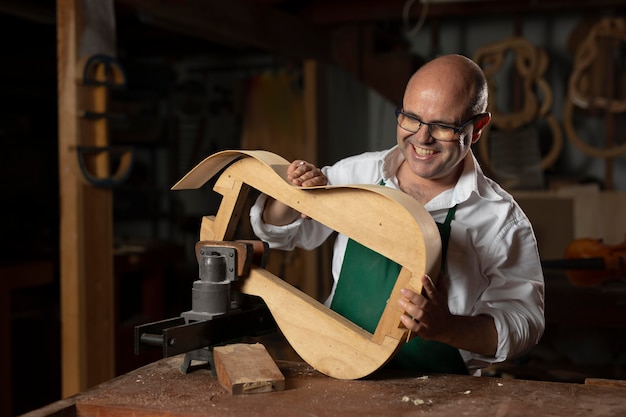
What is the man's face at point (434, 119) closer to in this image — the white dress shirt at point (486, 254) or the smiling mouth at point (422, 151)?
the smiling mouth at point (422, 151)

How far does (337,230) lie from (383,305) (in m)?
0.33

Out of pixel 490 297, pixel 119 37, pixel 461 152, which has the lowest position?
pixel 490 297

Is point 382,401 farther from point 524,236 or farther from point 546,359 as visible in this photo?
point 546,359

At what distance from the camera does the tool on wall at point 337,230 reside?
64.0 inches

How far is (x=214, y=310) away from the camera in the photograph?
1812 mm

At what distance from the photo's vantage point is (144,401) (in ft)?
5.32

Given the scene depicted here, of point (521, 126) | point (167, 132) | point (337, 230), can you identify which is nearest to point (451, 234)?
point (337, 230)

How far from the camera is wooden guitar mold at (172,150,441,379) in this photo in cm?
163

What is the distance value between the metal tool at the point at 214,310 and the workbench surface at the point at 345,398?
0.09 m

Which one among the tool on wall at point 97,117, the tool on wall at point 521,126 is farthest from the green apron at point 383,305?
the tool on wall at point 521,126

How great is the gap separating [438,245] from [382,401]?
0.35m

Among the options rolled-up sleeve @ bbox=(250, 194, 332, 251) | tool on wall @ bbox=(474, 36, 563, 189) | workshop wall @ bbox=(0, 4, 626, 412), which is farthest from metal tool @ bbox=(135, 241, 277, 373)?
tool on wall @ bbox=(474, 36, 563, 189)

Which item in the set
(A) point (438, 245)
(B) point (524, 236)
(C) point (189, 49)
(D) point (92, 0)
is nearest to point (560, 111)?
(C) point (189, 49)

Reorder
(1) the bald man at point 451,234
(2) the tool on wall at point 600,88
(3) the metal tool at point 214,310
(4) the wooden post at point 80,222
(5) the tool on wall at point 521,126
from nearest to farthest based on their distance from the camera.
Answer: (3) the metal tool at point 214,310
(1) the bald man at point 451,234
(4) the wooden post at point 80,222
(2) the tool on wall at point 600,88
(5) the tool on wall at point 521,126
